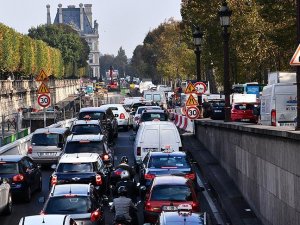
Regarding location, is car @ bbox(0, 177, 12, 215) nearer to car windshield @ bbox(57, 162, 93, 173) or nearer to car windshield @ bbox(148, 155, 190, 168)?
car windshield @ bbox(57, 162, 93, 173)

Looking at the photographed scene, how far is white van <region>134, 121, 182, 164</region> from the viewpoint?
32.1 metres

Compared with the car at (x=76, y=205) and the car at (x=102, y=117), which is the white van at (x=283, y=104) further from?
the car at (x=102, y=117)

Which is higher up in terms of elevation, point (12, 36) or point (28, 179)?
point (12, 36)

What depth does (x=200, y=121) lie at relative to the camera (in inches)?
1722

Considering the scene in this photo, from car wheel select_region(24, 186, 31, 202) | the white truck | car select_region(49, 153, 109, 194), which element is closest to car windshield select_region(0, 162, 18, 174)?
car wheel select_region(24, 186, 31, 202)

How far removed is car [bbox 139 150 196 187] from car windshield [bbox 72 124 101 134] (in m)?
12.9

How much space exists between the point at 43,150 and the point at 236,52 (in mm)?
37912

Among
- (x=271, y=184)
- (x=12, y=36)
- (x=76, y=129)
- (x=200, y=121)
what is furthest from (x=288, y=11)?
(x=12, y=36)

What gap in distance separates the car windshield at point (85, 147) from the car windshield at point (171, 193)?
10.8 metres

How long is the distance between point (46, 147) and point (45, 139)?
17.6 inches

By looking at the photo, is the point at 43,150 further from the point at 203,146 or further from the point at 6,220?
the point at 6,220

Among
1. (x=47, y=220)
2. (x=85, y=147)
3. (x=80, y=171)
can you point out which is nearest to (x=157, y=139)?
(x=85, y=147)

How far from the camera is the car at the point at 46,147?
118 ft

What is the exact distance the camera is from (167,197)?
20.0 m
